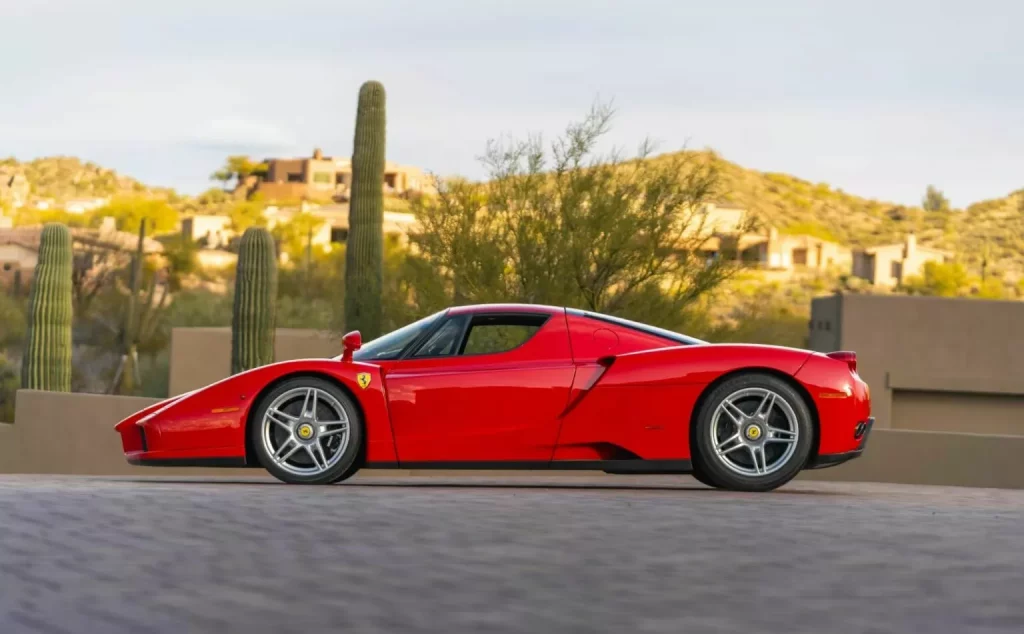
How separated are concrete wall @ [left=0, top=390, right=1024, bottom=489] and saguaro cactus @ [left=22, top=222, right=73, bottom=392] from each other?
2.54 meters

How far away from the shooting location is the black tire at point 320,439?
9.66 meters

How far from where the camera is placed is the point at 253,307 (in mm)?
23297

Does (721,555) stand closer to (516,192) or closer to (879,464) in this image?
(879,464)

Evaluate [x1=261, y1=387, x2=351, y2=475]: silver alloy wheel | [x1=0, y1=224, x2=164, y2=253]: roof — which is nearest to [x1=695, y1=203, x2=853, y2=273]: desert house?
[x1=0, y1=224, x2=164, y2=253]: roof

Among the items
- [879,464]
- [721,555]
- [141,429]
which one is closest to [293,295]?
[879,464]

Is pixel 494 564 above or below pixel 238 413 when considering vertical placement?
below

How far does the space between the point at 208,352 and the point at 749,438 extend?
23548 mm

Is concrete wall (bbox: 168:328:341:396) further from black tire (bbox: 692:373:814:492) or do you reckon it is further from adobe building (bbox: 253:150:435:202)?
adobe building (bbox: 253:150:435:202)

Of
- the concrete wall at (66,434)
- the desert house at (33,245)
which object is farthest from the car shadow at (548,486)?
the desert house at (33,245)

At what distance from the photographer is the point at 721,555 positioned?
6.16 meters

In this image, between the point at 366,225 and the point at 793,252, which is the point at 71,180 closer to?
the point at 793,252

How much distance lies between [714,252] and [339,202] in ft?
310

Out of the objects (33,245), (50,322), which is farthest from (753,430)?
(33,245)

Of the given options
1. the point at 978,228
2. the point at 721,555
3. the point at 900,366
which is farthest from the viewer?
the point at 978,228
